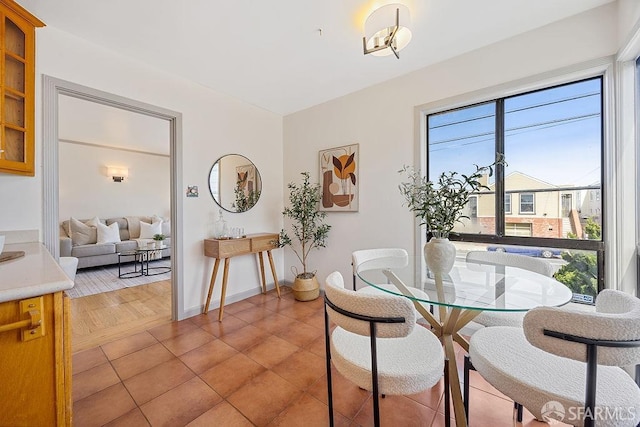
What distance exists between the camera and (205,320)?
8.80ft

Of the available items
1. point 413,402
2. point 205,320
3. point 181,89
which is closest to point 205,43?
point 181,89

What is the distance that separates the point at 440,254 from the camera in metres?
1.56

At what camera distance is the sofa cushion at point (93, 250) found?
173 inches

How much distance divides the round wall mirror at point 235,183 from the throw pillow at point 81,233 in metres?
3.60

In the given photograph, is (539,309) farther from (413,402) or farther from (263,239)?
(263,239)

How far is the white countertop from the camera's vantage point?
84 cm

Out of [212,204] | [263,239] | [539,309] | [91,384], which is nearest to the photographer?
[539,309]

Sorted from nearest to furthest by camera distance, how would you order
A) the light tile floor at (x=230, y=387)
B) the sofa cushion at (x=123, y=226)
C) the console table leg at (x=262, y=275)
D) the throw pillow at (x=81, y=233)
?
1. the light tile floor at (x=230, y=387)
2. the console table leg at (x=262, y=275)
3. the throw pillow at (x=81, y=233)
4. the sofa cushion at (x=123, y=226)

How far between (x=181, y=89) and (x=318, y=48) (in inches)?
61.6

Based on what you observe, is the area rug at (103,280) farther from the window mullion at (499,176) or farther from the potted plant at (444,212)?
the window mullion at (499,176)

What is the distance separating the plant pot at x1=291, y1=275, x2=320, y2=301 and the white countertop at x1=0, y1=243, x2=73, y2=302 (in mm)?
2287

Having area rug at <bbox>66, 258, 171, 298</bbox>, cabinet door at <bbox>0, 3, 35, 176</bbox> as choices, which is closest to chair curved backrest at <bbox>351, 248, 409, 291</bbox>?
cabinet door at <bbox>0, 3, 35, 176</bbox>

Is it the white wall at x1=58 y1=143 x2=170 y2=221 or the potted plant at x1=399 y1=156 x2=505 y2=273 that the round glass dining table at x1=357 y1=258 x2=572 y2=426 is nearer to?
the potted plant at x1=399 y1=156 x2=505 y2=273
